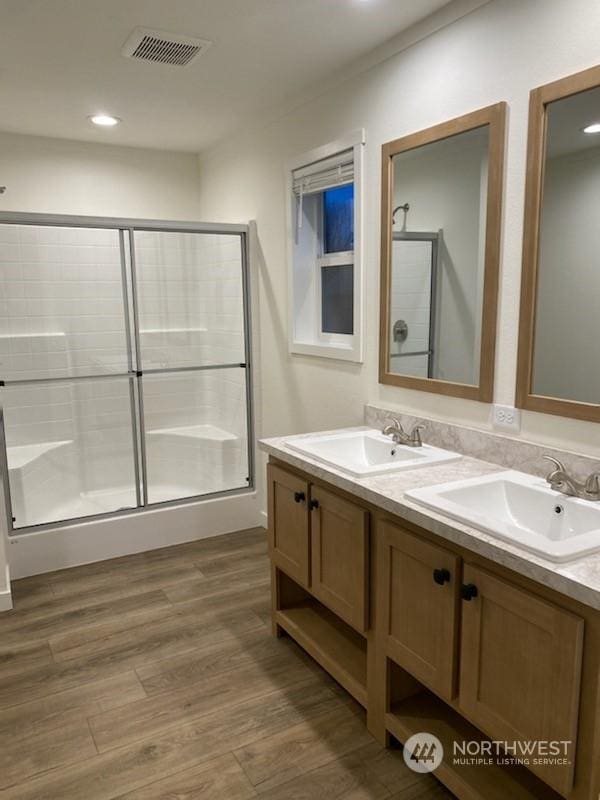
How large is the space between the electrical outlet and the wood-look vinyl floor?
1164 mm

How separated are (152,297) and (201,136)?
1.15 meters

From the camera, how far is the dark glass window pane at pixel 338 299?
3.04m

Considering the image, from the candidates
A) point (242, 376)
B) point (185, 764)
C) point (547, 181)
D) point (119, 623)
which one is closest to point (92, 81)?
point (242, 376)

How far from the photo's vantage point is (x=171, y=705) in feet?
7.27

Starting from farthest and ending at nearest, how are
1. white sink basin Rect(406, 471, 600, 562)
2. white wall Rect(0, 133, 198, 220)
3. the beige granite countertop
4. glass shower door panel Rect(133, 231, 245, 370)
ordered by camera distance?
white wall Rect(0, 133, 198, 220), glass shower door panel Rect(133, 231, 245, 370), white sink basin Rect(406, 471, 600, 562), the beige granite countertop

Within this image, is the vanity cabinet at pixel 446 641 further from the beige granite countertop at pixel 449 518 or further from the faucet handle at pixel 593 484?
the faucet handle at pixel 593 484

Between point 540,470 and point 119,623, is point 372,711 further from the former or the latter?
point 119,623

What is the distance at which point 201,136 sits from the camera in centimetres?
396

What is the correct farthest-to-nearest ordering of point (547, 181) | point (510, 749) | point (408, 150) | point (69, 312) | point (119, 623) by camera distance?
1. point (69, 312)
2. point (119, 623)
3. point (408, 150)
4. point (547, 181)
5. point (510, 749)

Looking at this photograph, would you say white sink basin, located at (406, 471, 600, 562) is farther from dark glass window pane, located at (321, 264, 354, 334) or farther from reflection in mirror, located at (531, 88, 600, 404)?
dark glass window pane, located at (321, 264, 354, 334)

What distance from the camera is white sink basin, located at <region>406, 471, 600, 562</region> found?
1495 mm

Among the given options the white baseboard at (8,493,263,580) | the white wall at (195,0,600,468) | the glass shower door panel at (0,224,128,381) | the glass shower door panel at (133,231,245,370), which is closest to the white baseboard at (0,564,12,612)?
the white baseboard at (8,493,263,580)

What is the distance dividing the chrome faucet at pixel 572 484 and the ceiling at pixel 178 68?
1.73 meters

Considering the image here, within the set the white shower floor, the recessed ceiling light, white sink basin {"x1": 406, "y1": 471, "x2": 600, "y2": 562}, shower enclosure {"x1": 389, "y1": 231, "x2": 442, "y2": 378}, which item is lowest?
the white shower floor
